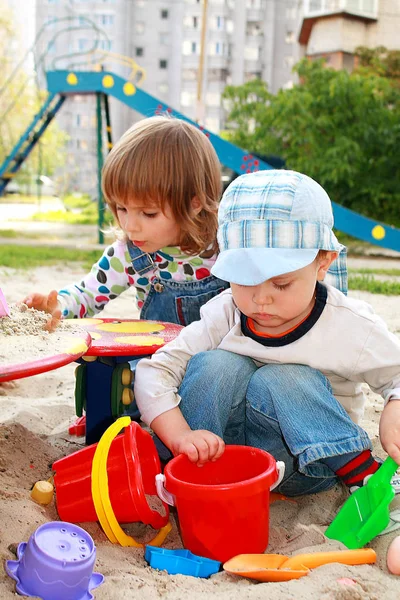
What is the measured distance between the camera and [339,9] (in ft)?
41.2

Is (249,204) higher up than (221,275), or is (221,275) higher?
(249,204)

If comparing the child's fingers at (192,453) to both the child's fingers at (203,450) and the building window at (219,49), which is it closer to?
the child's fingers at (203,450)

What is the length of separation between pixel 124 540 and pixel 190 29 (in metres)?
30.0

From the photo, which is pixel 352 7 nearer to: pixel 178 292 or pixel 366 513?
pixel 178 292

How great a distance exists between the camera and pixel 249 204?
1.29 m

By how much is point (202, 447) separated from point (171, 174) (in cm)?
81

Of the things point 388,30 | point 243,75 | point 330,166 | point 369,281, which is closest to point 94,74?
point 330,166

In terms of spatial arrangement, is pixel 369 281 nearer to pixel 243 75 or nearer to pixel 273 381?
pixel 273 381

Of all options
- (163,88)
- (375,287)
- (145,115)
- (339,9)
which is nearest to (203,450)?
(375,287)

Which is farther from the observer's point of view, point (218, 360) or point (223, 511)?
point (218, 360)

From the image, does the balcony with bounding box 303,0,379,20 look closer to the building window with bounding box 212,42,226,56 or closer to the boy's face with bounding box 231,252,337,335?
the boy's face with bounding box 231,252,337,335

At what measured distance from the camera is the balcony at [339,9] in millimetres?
12352

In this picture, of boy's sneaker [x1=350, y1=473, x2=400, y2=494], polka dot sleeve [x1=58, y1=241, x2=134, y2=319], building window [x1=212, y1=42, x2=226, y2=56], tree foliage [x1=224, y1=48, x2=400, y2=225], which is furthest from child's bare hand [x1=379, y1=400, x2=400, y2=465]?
building window [x1=212, y1=42, x2=226, y2=56]

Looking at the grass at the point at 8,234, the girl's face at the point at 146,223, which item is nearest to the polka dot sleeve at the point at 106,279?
the girl's face at the point at 146,223
